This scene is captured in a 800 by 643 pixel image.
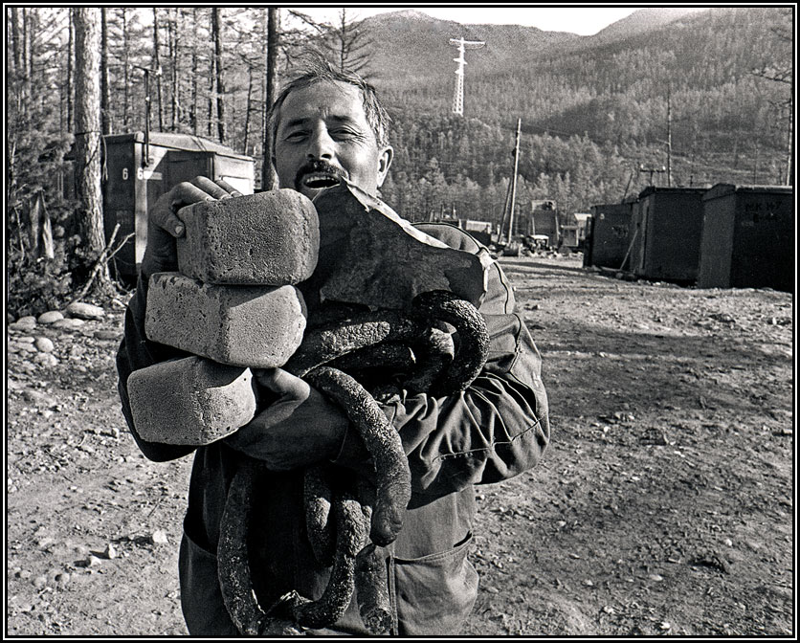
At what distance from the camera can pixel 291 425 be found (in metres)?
1.15

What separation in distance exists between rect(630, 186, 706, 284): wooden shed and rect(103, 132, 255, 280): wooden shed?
10026 millimetres

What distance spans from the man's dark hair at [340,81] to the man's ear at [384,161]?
33 mm

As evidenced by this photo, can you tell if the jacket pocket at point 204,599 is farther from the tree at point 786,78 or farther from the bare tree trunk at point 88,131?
the tree at point 786,78

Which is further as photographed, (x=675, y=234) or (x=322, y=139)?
(x=675, y=234)

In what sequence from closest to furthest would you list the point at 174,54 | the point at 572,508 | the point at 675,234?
1. the point at 572,508
2. the point at 675,234
3. the point at 174,54

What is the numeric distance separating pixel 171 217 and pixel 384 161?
67cm

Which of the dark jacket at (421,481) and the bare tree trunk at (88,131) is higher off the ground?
the bare tree trunk at (88,131)

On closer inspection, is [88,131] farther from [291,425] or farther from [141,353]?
[291,425]

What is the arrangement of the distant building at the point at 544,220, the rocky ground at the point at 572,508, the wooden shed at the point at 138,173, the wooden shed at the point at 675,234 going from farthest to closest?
the distant building at the point at 544,220 → the wooden shed at the point at 675,234 → the wooden shed at the point at 138,173 → the rocky ground at the point at 572,508

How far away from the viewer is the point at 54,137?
8703 millimetres

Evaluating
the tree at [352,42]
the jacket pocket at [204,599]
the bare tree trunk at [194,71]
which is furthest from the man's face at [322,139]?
the bare tree trunk at [194,71]

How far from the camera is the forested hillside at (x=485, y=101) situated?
16414 mm

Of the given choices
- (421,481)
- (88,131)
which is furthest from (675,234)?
(421,481)

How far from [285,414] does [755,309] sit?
10400mm
